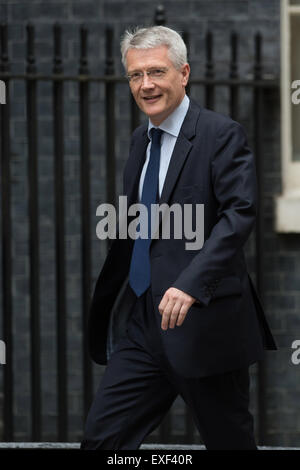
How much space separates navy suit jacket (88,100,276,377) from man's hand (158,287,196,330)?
4 centimetres

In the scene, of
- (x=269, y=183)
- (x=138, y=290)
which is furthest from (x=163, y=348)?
(x=269, y=183)

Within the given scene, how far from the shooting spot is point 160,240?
11.2ft

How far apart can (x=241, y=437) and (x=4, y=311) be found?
2.49 meters

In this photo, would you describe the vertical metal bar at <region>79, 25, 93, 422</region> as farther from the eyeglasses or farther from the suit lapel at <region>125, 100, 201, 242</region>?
the eyeglasses

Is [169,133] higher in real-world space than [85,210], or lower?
higher

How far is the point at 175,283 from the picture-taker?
3152mm

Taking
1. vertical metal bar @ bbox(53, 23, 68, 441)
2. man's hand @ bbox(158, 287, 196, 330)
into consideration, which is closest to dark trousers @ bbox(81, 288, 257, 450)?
man's hand @ bbox(158, 287, 196, 330)

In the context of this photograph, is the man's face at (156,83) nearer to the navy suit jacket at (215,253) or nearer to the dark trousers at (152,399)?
the navy suit jacket at (215,253)

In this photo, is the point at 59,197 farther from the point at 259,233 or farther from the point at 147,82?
the point at 147,82

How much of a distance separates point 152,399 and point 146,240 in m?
0.58

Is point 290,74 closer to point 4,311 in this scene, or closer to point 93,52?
point 93,52

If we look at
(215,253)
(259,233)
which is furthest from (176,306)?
(259,233)

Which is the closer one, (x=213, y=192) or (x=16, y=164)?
(x=213, y=192)

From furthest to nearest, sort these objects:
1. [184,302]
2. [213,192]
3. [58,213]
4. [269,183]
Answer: [269,183]
[58,213]
[213,192]
[184,302]
